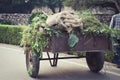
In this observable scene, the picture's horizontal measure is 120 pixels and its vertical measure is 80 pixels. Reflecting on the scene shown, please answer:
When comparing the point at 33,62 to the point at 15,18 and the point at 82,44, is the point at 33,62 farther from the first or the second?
the point at 15,18

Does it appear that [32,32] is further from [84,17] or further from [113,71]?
[113,71]

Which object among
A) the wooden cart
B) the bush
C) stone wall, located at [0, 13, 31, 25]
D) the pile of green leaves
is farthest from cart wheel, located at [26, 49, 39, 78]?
stone wall, located at [0, 13, 31, 25]

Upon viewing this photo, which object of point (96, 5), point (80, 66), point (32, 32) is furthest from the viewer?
point (96, 5)

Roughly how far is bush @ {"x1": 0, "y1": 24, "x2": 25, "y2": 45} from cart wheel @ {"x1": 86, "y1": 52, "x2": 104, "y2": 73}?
8615 millimetres

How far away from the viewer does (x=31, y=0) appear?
3631 centimetres

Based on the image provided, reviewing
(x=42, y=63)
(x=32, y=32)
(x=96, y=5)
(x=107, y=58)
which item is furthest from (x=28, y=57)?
(x=96, y=5)

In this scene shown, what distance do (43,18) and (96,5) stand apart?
9.81 meters

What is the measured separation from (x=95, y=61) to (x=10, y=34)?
10.3 metres

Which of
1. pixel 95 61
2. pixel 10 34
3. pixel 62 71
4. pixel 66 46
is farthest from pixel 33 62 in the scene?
pixel 10 34

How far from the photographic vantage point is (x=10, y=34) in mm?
19281

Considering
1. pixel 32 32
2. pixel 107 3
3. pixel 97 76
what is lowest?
pixel 97 76

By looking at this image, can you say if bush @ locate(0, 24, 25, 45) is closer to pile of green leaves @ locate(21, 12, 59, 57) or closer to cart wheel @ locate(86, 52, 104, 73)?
cart wheel @ locate(86, 52, 104, 73)

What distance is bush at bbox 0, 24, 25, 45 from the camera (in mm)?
18438

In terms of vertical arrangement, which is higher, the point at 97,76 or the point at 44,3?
the point at 44,3
